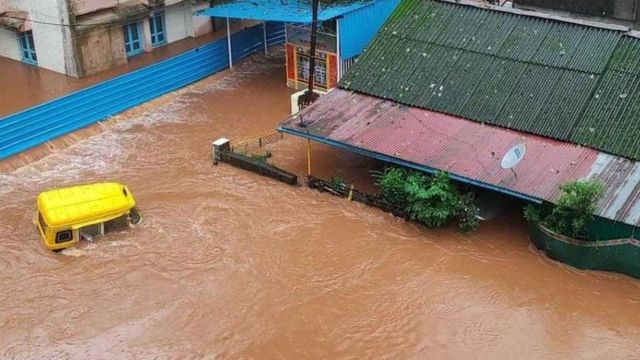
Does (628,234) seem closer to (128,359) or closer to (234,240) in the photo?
(234,240)

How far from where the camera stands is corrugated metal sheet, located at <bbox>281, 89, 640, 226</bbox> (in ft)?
61.7

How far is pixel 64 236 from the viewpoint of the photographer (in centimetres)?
1945

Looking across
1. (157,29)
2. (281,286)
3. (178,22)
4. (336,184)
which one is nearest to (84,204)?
(281,286)

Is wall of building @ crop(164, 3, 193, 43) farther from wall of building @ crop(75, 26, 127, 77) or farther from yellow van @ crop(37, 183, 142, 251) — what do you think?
yellow van @ crop(37, 183, 142, 251)

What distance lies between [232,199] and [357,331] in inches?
265

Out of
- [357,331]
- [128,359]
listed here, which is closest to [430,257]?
[357,331]

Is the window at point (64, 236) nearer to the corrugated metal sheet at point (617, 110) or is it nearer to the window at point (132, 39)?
the corrugated metal sheet at point (617, 110)

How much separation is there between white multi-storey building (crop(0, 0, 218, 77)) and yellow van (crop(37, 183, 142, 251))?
35.0 ft

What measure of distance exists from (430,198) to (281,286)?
4582mm

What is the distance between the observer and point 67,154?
978 inches

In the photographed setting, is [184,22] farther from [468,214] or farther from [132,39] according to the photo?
[468,214]

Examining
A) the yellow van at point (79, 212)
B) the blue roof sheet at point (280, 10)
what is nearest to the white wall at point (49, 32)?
the blue roof sheet at point (280, 10)

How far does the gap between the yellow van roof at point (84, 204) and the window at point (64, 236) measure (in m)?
0.29

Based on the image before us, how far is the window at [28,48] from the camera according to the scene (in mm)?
30581
